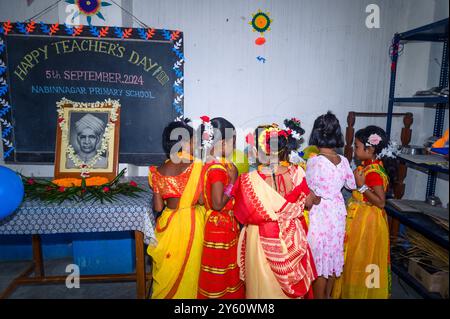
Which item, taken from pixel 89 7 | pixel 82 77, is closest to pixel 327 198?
pixel 82 77

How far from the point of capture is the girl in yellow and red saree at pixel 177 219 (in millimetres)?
2254

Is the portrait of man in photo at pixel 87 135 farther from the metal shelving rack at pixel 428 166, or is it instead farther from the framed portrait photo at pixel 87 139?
the metal shelving rack at pixel 428 166

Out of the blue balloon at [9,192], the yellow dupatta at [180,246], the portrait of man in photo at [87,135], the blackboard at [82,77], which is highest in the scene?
the blackboard at [82,77]

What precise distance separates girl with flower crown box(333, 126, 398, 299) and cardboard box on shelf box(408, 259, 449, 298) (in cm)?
34

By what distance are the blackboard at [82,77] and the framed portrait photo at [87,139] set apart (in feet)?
0.97

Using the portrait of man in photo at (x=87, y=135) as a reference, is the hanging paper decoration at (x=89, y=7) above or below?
above

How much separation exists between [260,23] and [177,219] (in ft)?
7.36

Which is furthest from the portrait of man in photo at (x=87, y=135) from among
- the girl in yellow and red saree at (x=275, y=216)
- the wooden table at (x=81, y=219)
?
the girl in yellow and red saree at (x=275, y=216)

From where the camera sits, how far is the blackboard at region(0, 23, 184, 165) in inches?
120

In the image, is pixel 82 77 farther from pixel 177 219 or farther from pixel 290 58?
pixel 290 58

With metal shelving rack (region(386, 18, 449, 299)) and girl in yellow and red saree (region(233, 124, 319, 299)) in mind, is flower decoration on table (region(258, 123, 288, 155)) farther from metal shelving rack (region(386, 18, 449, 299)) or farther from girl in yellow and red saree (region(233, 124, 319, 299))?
metal shelving rack (region(386, 18, 449, 299))

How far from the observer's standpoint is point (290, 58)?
3.38 metres

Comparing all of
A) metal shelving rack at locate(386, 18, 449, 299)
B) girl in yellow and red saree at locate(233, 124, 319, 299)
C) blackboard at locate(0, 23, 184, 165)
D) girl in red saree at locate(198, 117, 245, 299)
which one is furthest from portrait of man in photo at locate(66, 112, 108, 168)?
metal shelving rack at locate(386, 18, 449, 299)
